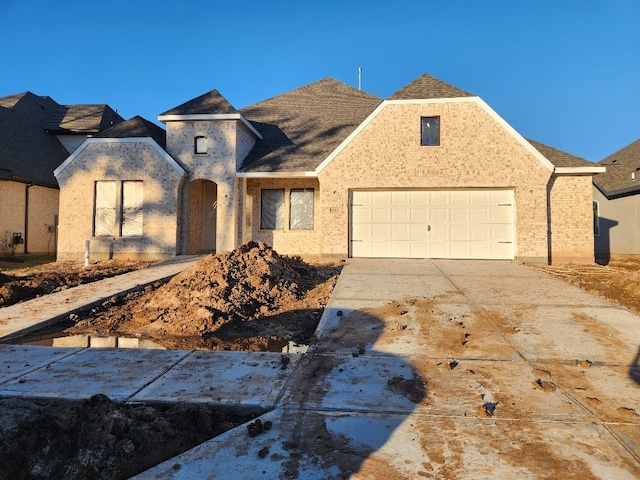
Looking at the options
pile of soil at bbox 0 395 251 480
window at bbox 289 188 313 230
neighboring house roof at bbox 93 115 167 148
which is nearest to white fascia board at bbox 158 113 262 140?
neighboring house roof at bbox 93 115 167 148

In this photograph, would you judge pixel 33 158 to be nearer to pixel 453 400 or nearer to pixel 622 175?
pixel 453 400

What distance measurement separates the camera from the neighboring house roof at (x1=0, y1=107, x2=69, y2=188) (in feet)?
58.5

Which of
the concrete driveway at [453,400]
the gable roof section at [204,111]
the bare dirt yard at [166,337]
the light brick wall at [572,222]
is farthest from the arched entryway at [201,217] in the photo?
the light brick wall at [572,222]

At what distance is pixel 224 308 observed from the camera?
22.6ft

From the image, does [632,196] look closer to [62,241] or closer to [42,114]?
[62,241]

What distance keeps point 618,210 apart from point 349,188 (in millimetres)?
16321

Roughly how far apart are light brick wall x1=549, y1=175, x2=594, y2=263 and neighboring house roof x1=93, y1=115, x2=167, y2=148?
14.9 m

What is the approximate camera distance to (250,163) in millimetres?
15500

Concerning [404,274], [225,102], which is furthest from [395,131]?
[225,102]

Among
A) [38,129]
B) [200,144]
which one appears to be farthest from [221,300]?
[38,129]

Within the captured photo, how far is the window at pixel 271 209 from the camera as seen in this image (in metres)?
15.7

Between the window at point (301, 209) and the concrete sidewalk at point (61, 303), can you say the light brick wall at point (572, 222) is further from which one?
the concrete sidewalk at point (61, 303)

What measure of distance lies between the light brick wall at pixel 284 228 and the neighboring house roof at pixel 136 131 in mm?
4191

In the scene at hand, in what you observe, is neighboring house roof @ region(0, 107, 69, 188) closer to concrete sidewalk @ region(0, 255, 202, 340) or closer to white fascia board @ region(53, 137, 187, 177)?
white fascia board @ region(53, 137, 187, 177)
